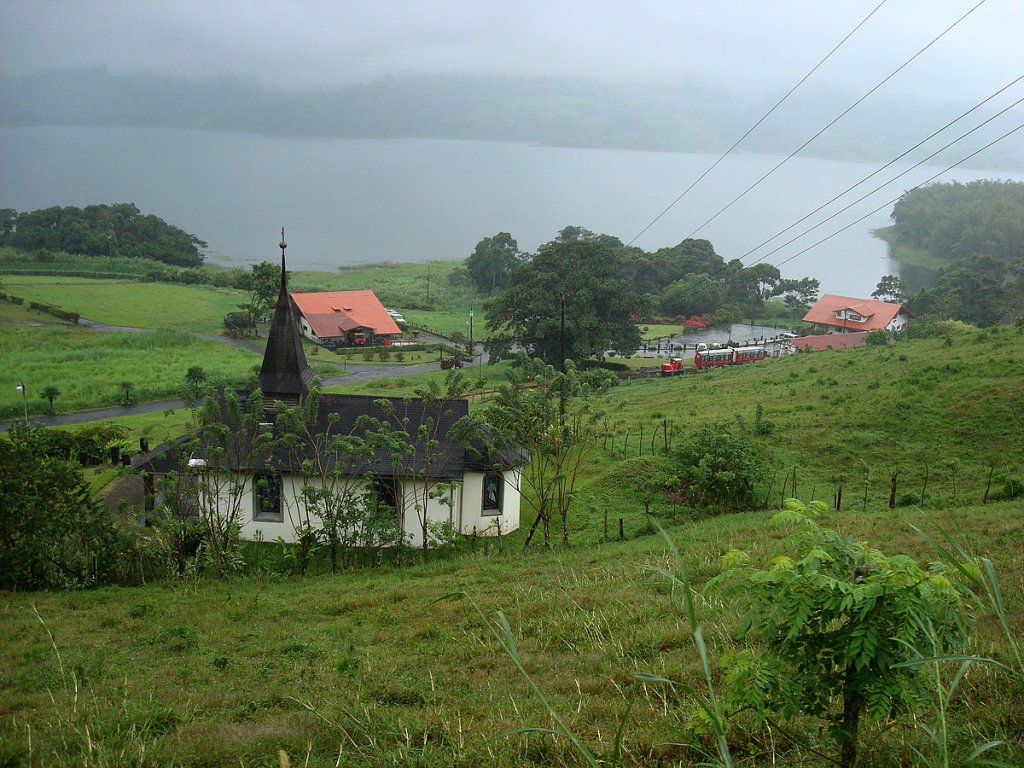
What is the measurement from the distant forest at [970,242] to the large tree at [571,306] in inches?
1038

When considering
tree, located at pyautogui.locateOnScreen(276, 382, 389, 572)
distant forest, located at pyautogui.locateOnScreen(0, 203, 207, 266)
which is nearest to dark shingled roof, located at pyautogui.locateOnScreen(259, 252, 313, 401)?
tree, located at pyautogui.locateOnScreen(276, 382, 389, 572)

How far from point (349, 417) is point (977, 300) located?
5364 cm

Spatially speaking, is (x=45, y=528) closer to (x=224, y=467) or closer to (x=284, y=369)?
(x=224, y=467)

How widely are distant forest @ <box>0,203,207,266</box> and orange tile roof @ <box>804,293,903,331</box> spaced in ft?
194

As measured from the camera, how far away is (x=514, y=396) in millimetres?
16672

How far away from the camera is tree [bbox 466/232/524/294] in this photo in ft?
262

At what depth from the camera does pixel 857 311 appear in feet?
203

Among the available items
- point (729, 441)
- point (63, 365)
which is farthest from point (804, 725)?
point (63, 365)

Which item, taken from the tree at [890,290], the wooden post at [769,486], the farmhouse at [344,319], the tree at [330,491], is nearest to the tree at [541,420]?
the tree at [330,491]

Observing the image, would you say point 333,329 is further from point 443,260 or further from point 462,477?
point 443,260

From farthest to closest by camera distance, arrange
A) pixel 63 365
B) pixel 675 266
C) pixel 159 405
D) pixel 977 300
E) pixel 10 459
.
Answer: pixel 675 266 → pixel 977 300 → pixel 63 365 → pixel 159 405 → pixel 10 459

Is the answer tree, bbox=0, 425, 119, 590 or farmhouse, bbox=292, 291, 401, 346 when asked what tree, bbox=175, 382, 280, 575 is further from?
farmhouse, bbox=292, 291, 401, 346

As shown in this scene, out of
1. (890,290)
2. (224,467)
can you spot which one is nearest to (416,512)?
(224,467)

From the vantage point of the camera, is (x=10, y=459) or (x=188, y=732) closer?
(x=188, y=732)
